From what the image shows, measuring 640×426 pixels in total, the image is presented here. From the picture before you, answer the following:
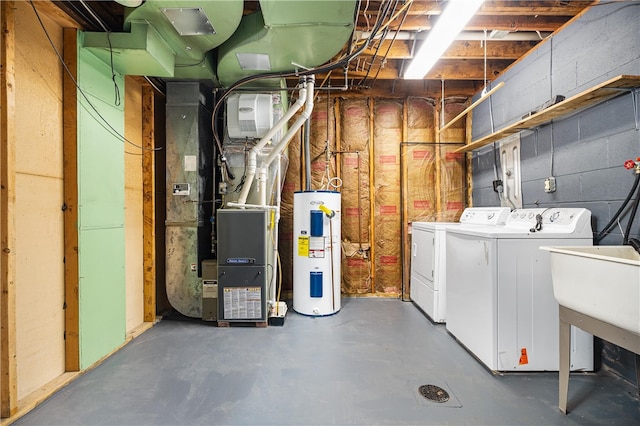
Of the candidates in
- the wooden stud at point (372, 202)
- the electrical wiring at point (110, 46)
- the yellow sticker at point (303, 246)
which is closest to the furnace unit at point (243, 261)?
the yellow sticker at point (303, 246)

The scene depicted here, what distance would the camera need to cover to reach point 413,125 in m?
3.65

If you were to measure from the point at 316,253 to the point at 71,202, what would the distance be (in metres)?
2.08

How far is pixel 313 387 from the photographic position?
5.72ft

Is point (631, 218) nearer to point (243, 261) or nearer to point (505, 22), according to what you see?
point (505, 22)

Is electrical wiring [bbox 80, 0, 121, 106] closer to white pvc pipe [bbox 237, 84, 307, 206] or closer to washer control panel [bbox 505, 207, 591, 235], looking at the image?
white pvc pipe [bbox 237, 84, 307, 206]

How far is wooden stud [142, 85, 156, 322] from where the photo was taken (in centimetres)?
274

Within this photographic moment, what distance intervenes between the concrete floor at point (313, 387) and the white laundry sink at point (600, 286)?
2.33 ft

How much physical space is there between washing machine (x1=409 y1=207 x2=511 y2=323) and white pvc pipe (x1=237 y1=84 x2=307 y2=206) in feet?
6.29

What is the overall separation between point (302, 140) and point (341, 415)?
2.98 m

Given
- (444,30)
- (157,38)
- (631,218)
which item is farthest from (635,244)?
(157,38)

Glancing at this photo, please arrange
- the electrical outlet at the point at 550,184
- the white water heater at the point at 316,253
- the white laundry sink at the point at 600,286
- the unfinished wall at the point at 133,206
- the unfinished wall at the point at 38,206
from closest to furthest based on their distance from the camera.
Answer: the white laundry sink at the point at 600,286 → the unfinished wall at the point at 38,206 → the electrical outlet at the point at 550,184 → the unfinished wall at the point at 133,206 → the white water heater at the point at 316,253

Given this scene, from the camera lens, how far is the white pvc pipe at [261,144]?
277 centimetres

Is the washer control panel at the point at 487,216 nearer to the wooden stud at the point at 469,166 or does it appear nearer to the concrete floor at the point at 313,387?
the wooden stud at the point at 469,166

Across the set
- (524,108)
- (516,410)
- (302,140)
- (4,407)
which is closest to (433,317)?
(516,410)
